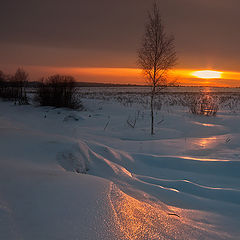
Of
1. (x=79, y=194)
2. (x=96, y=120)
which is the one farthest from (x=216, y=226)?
(x=96, y=120)

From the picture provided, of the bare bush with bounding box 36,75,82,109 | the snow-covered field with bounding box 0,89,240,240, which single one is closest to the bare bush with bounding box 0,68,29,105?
the bare bush with bounding box 36,75,82,109

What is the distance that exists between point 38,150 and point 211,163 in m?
3.46

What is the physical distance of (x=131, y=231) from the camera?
5.05 ft

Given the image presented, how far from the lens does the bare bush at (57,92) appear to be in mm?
14711

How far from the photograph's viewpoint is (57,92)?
48.4ft

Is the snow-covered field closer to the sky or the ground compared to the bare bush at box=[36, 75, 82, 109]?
closer to the ground

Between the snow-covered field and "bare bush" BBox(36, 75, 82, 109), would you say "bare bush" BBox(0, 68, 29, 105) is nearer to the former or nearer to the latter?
"bare bush" BBox(36, 75, 82, 109)

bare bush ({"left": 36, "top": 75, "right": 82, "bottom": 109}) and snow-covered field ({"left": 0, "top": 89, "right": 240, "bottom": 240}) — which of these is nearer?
snow-covered field ({"left": 0, "top": 89, "right": 240, "bottom": 240})

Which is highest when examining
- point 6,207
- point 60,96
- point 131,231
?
point 60,96

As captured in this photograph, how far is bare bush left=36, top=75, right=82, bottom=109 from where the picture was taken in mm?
14711

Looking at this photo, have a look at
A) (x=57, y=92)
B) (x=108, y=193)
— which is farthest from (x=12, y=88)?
(x=108, y=193)

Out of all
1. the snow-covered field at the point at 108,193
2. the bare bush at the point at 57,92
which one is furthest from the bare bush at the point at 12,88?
the snow-covered field at the point at 108,193

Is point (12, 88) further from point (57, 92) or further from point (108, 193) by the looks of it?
point (108, 193)

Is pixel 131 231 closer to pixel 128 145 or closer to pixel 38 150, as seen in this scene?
pixel 38 150
